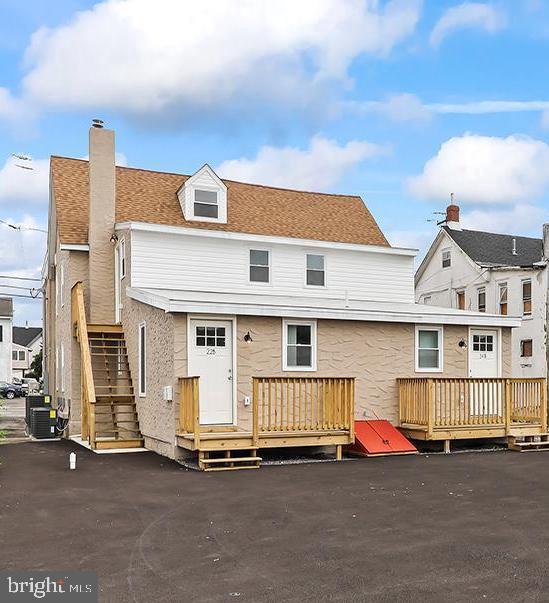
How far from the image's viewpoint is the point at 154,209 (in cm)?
2159

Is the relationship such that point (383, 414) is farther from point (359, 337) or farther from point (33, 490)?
point (33, 490)

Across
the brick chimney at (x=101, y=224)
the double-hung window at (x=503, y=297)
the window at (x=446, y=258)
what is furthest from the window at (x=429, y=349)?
the window at (x=446, y=258)

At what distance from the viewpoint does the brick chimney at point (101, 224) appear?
19547mm

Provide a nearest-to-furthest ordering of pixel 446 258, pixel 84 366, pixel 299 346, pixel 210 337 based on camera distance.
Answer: pixel 210 337 → pixel 299 346 → pixel 84 366 → pixel 446 258

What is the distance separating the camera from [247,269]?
20.8 metres

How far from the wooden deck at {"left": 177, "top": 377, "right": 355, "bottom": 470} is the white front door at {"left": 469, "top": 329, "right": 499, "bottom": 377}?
461 cm

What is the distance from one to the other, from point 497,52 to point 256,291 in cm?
928

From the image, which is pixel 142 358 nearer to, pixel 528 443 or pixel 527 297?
pixel 528 443

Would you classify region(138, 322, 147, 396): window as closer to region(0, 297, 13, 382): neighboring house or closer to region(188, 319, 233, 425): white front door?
region(188, 319, 233, 425): white front door

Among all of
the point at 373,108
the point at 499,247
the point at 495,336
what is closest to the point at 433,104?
the point at 373,108

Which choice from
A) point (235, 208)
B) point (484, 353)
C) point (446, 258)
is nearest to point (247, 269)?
point (235, 208)

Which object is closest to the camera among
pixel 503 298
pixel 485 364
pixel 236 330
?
pixel 236 330

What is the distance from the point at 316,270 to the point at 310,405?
792 centimetres

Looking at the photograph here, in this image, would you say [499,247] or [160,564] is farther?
[499,247]
